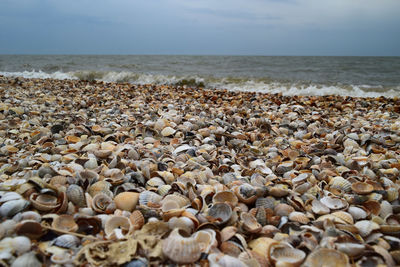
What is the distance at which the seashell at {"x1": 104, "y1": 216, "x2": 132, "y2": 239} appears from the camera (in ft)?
5.16

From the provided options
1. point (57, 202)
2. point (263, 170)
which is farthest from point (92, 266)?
point (263, 170)

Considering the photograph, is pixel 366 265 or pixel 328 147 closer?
pixel 366 265

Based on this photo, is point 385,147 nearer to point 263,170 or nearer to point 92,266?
point 263,170

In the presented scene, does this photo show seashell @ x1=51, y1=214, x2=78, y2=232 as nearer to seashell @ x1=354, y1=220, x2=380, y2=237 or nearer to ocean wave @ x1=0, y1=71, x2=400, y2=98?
seashell @ x1=354, y1=220, x2=380, y2=237

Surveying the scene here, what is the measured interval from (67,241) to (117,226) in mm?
285

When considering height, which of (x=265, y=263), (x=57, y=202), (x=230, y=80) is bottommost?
(x=265, y=263)

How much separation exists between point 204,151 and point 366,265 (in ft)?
6.26

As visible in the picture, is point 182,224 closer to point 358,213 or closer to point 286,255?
point 286,255

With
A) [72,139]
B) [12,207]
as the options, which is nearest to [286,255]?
[12,207]

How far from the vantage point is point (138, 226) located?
1656mm

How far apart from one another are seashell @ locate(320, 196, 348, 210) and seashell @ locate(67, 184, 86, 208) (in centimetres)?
174

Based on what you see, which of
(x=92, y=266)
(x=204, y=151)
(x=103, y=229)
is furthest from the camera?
(x=204, y=151)

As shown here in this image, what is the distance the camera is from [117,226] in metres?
1.64

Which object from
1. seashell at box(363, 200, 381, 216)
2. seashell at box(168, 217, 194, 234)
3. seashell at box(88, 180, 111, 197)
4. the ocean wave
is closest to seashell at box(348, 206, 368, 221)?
seashell at box(363, 200, 381, 216)
